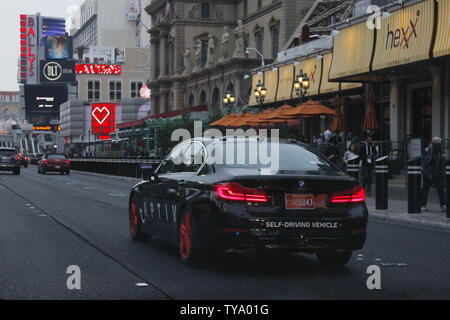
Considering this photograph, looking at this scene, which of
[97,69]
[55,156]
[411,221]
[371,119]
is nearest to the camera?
[411,221]

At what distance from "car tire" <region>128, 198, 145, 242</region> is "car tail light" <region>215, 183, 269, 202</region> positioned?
3.28m

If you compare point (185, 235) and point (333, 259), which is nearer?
point (185, 235)

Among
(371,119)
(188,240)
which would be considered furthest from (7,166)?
(188,240)

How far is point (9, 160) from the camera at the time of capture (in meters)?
47.9

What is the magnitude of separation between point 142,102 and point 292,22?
63320 millimetres

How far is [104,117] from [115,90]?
46.6 m

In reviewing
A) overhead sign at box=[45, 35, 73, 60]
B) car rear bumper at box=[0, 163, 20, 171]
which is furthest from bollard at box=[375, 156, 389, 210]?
overhead sign at box=[45, 35, 73, 60]

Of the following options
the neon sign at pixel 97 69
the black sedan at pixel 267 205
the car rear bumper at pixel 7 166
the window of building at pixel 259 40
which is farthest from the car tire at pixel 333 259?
the neon sign at pixel 97 69

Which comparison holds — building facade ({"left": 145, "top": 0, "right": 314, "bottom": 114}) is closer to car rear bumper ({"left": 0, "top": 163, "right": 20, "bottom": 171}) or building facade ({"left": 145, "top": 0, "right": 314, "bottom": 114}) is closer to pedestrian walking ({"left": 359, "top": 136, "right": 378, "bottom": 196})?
car rear bumper ({"left": 0, "top": 163, "right": 20, "bottom": 171})

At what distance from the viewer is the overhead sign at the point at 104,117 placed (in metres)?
138

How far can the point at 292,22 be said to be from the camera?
6262 cm

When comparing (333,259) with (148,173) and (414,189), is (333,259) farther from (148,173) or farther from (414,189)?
(414,189)

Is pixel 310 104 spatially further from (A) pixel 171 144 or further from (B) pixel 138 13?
(B) pixel 138 13

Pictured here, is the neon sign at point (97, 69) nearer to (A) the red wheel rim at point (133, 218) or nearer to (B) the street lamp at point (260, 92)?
(B) the street lamp at point (260, 92)
